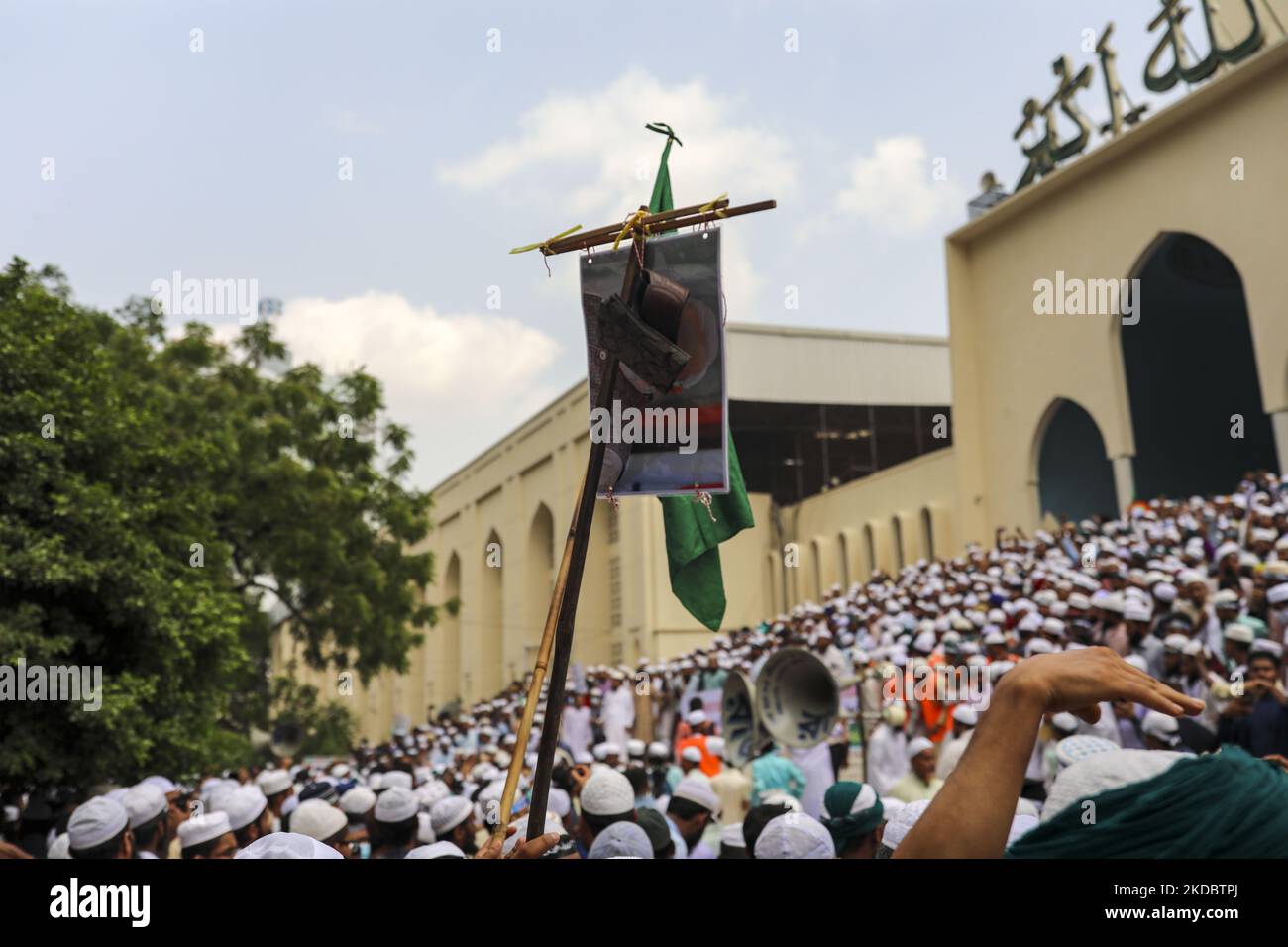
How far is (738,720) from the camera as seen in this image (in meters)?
9.70

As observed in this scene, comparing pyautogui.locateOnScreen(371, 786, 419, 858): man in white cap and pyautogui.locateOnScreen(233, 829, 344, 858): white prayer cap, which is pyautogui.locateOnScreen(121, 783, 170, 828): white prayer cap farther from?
pyautogui.locateOnScreen(233, 829, 344, 858): white prayer cap

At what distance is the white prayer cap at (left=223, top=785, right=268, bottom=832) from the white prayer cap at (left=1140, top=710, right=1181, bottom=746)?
467cm

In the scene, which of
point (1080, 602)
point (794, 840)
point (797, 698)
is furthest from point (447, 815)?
point (1080, 602)

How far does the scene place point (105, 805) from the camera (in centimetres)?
507

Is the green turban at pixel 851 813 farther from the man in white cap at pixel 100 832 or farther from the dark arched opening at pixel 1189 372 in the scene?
the dark arched opening at pixel 1189 372

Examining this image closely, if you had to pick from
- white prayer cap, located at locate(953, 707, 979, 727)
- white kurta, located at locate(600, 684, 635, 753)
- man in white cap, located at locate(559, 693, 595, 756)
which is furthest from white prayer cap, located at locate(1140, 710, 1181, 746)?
man in white cap, located at locate(559, 693, 595, 756)

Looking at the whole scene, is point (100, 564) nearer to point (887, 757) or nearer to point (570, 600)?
point (887, 757)

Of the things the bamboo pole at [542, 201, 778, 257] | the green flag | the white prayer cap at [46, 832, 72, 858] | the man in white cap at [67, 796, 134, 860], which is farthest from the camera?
the white prayer cap at [46, 832, 72, 858]

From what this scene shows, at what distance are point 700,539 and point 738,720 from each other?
6.34 meters

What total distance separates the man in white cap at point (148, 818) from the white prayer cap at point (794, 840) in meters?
3.59

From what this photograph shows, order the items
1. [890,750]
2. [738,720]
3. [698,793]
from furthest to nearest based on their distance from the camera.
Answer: [738,720] < [890,750] < [698,793]

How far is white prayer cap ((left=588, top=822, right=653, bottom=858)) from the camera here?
3.72 m

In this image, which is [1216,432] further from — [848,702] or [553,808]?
[553,808]

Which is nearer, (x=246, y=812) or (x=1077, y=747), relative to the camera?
(x=1077, y=747)
